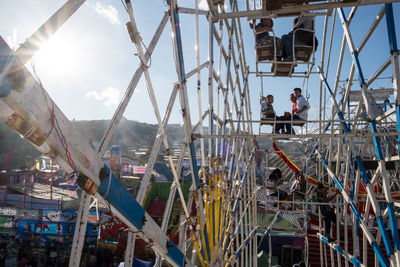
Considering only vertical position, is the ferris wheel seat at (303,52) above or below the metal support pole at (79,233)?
above

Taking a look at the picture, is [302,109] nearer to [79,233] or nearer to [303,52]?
[303,52]

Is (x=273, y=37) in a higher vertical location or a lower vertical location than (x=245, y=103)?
higher

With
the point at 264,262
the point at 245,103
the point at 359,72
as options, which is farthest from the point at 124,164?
the point at 359,72

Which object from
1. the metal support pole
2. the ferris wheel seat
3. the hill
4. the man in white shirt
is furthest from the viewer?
the hill

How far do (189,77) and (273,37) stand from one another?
3295mm

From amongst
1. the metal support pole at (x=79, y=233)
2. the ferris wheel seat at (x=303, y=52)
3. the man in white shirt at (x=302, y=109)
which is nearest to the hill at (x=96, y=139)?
the man in white shirt at (x=302, y=109)

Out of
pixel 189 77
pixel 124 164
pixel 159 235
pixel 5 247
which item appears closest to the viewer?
pixel 159 235

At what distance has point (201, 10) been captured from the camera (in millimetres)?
5039

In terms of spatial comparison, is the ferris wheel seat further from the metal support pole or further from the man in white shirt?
the metal support pole

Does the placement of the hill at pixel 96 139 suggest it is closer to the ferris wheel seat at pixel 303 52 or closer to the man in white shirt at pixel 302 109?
the man in white shirt at pixel 302 109

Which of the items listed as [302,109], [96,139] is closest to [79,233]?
[302,109]

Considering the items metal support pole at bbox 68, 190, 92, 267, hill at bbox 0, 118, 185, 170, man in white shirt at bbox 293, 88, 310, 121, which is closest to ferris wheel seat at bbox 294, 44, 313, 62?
man in white shirt at bbox 293, 88, 310, 121

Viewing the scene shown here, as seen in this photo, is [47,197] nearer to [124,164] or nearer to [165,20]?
[124,164]

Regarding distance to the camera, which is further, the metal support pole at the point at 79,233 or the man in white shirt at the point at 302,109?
Answer: the man in white shirt at the point at 302,109
